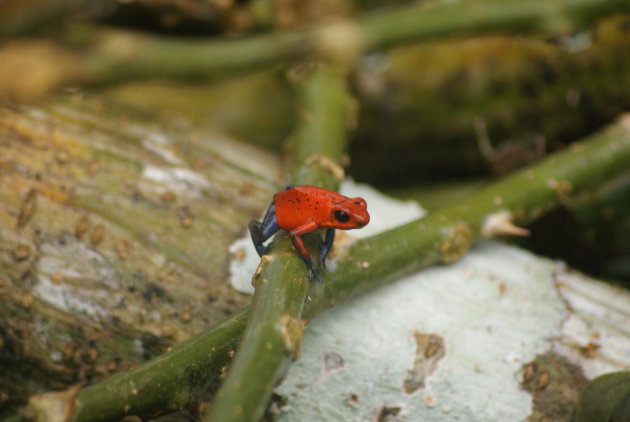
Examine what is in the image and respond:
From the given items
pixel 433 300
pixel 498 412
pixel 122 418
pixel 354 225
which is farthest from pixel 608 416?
pixel 122 418

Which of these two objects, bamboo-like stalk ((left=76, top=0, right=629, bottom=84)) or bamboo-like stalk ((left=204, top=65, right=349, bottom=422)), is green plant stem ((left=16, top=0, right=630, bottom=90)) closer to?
bamboo-like stalk ((left=76, top=0, right=629, bottom=84))

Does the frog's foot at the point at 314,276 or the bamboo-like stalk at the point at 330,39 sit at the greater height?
the bamboo-like stalk at the point at 330,39

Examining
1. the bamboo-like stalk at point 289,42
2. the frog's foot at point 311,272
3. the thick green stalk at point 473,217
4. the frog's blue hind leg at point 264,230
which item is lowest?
the frog's foot at point 311,272

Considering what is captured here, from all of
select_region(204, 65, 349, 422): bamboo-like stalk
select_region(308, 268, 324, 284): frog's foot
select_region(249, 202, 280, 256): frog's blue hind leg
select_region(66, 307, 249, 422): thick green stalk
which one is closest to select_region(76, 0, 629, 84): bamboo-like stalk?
select_region(204, 65, 349, 422): bamboo-like stalk

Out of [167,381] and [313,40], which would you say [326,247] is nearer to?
[167,381]

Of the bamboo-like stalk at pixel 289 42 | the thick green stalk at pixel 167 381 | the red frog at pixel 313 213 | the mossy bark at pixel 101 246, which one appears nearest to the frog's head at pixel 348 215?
the red frog at pixel 313 213

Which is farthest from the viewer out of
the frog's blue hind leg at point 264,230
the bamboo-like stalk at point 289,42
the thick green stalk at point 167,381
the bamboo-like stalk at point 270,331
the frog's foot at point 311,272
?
the bamboo-like stalk at point 289,42

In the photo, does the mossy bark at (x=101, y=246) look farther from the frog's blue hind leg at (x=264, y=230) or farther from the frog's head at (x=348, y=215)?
the frog's head at (x=348, y=215)
